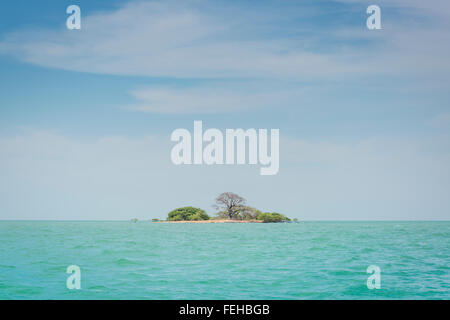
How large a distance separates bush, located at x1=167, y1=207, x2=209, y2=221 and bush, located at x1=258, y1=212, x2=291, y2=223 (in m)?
14.2

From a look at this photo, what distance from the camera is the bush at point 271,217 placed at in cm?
10625

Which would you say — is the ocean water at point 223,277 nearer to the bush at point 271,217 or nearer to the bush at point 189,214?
the bush at point 189,214

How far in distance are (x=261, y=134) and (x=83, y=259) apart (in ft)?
47.8

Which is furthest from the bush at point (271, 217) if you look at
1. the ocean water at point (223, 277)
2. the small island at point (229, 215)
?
the ocean water at point (223, 277)

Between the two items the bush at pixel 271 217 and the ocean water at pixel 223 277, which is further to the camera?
the bush at pixel 271 217

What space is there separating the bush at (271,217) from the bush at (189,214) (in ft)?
46.6

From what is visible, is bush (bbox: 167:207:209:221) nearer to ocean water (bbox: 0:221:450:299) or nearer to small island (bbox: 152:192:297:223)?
small island (bbox: 152:192:297:223)

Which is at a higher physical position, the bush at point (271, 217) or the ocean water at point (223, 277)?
the ocean water at point (223, 277)

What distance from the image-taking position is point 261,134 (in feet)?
58.3

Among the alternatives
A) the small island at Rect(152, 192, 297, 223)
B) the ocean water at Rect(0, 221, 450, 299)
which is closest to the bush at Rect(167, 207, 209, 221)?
the small island at Rect(152, 192, 297, 223)

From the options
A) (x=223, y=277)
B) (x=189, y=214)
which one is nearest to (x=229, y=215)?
(x=189, y=214)
